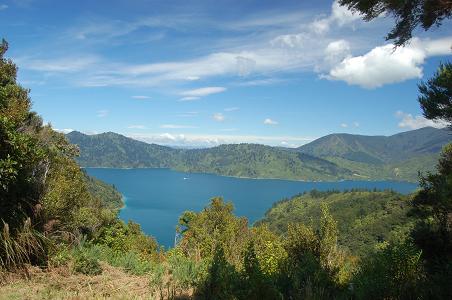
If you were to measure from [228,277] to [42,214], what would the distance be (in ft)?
15.4

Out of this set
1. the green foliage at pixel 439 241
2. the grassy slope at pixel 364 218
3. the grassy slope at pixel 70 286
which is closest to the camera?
the green foliage at pixel 439 241

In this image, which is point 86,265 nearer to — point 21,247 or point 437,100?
point 21,247

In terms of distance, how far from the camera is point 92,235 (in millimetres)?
18938

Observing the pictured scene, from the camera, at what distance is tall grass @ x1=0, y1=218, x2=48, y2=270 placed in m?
7.00

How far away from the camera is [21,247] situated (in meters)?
7.20

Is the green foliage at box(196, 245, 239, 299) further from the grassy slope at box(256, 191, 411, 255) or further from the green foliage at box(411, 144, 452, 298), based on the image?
the grassy slope at box(256, 191, 411, 255)

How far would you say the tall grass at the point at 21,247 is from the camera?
7.00 meters

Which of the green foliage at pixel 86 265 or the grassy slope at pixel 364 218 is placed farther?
the grassy slope at pixel 364 218

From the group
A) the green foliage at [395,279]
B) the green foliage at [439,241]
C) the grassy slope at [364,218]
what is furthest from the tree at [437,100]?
the grassy slope at [364,218]

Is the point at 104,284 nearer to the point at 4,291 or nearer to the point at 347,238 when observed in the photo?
the point at 4,291

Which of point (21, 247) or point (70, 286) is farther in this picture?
point (21, 247)

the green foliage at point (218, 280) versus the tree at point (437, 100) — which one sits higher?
the tree at point (437, 100)

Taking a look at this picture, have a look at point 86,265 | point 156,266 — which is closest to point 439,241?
point 156,266

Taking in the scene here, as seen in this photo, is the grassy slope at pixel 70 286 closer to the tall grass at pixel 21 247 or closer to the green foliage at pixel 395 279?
the tall grass at pixel 21 247
